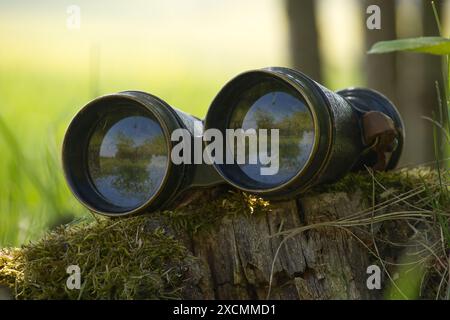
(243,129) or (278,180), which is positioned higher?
(243,129)

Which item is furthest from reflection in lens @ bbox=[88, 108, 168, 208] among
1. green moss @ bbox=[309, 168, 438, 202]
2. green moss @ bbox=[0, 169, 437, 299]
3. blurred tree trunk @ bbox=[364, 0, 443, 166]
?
blurred tree trunk @ bbox=[364, 0, 443, 166]

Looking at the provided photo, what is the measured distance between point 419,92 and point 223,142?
2574mm

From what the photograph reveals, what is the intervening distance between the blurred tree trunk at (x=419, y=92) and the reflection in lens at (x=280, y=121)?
7.94 ft

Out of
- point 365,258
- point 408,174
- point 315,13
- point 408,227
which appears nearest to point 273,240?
point 365,258

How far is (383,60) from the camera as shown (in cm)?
498

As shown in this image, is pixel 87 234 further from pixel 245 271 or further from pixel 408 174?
pixel 408 174

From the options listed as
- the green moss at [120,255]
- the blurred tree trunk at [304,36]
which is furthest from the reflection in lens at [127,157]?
the blurred tree trunk at [304,36]

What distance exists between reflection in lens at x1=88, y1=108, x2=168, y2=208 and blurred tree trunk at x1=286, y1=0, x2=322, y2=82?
2.90 m

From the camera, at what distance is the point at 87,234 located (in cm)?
246

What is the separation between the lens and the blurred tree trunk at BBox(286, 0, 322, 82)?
529 centimetres

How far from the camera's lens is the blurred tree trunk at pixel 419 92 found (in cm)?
477

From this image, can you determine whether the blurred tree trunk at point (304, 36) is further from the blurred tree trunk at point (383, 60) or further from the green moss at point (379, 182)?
the green moss at point (379, 182)

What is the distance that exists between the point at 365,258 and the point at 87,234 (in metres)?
0.93

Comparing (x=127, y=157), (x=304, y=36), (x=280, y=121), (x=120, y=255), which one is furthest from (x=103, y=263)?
(x=304, y=36)
